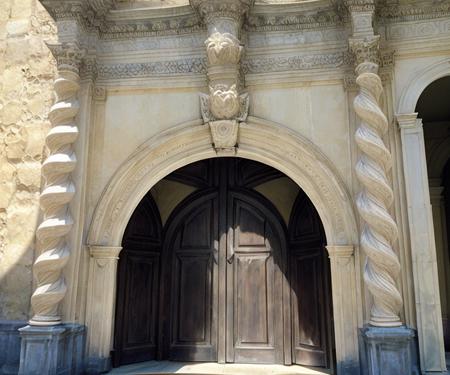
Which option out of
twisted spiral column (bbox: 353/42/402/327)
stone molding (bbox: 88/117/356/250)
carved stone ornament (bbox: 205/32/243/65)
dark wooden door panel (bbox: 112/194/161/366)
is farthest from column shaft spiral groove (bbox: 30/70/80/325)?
twisted spiral column (bbox: 353/42/402/327)

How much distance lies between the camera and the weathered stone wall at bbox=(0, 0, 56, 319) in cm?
501

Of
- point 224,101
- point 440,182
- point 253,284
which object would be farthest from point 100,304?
point 440,182

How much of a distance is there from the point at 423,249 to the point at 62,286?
144 inches

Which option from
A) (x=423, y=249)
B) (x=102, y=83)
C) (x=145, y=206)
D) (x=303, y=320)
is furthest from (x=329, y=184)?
(x=102, y=83)

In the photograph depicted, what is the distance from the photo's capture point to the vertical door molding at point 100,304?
4609 mm

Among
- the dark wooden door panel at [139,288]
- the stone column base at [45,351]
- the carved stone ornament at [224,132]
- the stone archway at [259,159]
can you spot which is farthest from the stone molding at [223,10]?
the stone column base at [45,351]

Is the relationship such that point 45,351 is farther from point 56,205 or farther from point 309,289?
point 309,289

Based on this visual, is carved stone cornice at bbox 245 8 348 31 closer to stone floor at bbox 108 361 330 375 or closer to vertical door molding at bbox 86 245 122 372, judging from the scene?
vertical door molding at bbox 86 245 122 372

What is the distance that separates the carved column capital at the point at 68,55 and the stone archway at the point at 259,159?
1.19 metres

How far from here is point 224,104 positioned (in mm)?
4828

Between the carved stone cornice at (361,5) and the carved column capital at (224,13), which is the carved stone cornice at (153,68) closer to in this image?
the carved column capital at (224,13)

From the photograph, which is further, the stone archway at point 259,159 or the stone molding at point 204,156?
the stone molding at point 204,156

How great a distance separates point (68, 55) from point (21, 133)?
1.21 metres

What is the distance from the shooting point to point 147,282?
575 centimetres
